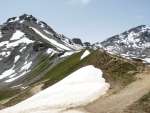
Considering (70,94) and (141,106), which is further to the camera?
(70,94)

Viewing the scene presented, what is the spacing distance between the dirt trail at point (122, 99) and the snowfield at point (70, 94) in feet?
8.43

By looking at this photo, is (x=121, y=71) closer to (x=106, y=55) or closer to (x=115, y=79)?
(x=115, y=79)

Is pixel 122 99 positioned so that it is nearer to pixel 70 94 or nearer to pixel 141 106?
pixel 141 106

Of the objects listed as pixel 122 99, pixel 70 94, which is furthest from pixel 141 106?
pixel 70 94

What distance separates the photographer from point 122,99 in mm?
45531

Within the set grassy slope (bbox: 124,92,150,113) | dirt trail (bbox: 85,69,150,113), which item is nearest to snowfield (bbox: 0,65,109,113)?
dirt trail (bbox: 85,69,150,113)

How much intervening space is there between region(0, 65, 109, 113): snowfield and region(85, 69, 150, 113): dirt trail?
2568mm

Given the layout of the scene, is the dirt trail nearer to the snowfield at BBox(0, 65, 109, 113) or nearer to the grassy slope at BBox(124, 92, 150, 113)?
the grassy slope at BBox(124, 92, 150, 113)

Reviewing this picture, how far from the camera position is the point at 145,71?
2288 inches

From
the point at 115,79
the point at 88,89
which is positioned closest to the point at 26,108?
the point at 88,89

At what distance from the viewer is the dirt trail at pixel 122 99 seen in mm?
42812

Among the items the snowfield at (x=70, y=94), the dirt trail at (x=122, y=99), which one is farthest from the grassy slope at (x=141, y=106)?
the snowfield at (x=70, y=94)

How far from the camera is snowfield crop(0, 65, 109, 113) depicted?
Result: 165 ft

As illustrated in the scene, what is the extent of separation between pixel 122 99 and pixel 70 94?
35.1 ft
